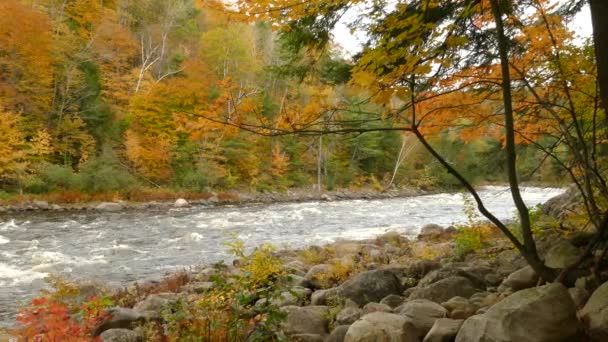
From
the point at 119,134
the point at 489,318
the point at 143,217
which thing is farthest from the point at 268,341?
the point at 119,134

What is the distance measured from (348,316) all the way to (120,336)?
216 cm

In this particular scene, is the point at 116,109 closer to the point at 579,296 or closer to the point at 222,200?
the point at 222,200

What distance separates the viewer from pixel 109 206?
19000 mm

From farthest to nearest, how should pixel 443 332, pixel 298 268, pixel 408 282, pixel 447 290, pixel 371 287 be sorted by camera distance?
pixel 298 268 → pixel 408 282 → pixel 371 287 → pixel 447 290 → pixel 443 332

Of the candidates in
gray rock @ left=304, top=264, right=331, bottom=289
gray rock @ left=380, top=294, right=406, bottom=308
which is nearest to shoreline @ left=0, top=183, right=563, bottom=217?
gray rock @ left=304, top=264, right=331, bottom=289

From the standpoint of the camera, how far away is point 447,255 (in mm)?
7336

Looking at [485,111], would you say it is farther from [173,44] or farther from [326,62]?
[173,44]

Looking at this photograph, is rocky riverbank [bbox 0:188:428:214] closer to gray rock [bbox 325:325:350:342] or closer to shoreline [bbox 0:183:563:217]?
shoreline [bbox 0:183:563:217]

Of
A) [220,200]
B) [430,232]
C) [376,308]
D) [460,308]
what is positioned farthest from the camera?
[220,200]

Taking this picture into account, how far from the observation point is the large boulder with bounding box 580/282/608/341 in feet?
8.92

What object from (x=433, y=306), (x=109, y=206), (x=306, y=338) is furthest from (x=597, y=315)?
(x=109, y=206)

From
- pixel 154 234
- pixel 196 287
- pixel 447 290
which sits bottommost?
pixel 154 234

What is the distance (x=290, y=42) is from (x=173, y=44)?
24.7 meters

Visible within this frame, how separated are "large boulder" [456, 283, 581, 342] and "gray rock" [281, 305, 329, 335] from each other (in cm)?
167
